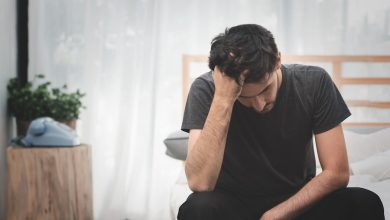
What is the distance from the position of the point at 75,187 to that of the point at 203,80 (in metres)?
1.06

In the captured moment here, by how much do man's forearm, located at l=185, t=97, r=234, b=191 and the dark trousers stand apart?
5 centimetres

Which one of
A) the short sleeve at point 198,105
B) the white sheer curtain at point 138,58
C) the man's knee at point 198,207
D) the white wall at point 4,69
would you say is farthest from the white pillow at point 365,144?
Result: the white wall at point 4,69

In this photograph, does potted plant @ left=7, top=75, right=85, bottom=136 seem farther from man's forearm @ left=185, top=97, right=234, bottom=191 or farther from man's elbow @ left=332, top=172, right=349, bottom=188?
man's elbow @ left=332, top=172, right=349, bottom=188

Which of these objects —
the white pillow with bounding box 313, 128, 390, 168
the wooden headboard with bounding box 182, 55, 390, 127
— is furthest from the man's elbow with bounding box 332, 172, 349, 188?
the wooden headboard with bounding box 182, 55, 390, 127

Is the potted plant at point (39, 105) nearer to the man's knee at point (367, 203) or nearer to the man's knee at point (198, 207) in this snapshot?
the man's knee at point (198, 207)

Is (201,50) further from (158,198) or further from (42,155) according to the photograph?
(42,155)

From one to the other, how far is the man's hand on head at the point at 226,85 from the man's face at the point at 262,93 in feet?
0.08

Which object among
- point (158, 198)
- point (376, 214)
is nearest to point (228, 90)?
point (376, 214)

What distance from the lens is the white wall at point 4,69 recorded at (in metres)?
2.50

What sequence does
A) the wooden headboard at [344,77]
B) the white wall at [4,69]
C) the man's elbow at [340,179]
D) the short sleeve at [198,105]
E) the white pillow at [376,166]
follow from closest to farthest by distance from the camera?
1. the man's elbow at [340,179]
2. the short sleeve at [198,105]
3. the white pillow at [376,166]
4. the white wall at [4,69]
5. the wooden headboard at [344,77]

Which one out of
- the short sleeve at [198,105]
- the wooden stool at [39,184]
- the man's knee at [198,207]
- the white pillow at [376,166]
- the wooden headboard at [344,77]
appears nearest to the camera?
the man's knee at [198,207]

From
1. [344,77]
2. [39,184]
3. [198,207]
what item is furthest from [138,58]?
[198,207]

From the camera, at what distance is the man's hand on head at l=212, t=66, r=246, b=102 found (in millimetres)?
1293

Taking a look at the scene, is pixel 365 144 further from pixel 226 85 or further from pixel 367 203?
pixel 226 85
